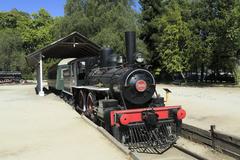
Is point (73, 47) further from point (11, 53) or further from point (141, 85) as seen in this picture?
point (11, 53)

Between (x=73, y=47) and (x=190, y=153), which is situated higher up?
(x=73, y=47)

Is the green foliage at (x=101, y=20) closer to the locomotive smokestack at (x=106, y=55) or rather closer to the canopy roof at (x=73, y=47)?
the canopy roof at (x=73, y=47)

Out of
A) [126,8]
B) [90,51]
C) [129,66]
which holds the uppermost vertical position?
[126,8]

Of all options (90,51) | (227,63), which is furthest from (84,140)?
(227,63)

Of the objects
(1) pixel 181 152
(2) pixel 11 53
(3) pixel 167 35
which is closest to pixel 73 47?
(3) pixel 167 35

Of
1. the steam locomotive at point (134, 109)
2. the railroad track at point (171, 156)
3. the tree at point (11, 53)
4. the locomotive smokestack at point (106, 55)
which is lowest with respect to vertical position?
the railroad track at point (171, 156)

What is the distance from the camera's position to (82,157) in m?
7.19

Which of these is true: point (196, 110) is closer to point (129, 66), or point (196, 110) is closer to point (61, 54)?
point (129, 66)

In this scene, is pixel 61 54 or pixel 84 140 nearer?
pixel 84 140

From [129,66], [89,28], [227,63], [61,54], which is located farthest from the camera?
[89,28]

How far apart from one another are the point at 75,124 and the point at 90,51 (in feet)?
47.1

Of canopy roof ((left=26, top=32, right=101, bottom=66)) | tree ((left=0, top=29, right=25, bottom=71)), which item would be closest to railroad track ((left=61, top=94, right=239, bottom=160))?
canopy roof ((left=26, top=32, right=101, bottom=66))

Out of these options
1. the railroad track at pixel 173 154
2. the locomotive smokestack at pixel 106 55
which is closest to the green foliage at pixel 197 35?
the locomotive smokestack at pixel 106 55

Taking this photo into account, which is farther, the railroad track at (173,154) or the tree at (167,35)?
the tree at (167,35)
